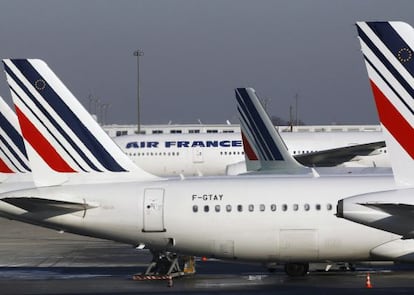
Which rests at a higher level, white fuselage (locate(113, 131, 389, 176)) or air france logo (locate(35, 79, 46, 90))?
white fuselage (locate(113, 131, 389, 176))

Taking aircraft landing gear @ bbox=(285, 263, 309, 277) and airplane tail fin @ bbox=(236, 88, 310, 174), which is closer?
aircraft landing gear @ bbox=(285, 263, 309, 277)

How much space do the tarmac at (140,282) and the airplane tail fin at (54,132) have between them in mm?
3392

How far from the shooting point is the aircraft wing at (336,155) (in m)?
69.8

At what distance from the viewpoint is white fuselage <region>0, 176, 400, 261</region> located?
29.7 m

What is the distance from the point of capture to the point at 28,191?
30328 millimetres

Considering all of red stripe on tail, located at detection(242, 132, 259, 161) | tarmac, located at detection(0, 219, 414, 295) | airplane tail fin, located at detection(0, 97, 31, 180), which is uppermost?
red stripe on tail, located at detection(242, 132, 259, 161)

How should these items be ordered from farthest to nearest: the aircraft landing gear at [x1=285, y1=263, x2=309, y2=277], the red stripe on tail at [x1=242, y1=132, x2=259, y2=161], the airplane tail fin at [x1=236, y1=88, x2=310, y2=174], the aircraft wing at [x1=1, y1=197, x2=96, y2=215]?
1. the red stripe on tail at [x1=242, y1=132, x2=259, y2=161]
2. the airplane tail fin at [x1=236, y1=88, x2=310, y2=174]
3. the aircraft landing gear at [x1=285, y1=263, x2=309, y2=277]
4. the aircraft wing at [x1=1, y1=197, x2=96, y2=215]

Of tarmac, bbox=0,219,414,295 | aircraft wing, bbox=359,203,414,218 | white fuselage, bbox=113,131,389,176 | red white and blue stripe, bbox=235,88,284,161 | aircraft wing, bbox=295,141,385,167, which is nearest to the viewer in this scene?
aircraft wing, bbox=359,203,414,218

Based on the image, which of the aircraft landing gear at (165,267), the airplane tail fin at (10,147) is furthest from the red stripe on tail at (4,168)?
the aircraft landing gear at (165,267)

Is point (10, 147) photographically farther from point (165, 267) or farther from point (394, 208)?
point (394, 208)

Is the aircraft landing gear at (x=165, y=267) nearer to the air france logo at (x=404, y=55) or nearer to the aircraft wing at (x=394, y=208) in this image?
the aircraft wing at (x=394, y=208)

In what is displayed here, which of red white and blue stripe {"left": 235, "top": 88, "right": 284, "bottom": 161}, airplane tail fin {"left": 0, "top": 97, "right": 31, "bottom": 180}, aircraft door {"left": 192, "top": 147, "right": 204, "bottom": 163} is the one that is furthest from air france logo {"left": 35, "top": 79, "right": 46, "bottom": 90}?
aircraft door {"left": 192, "top": 147, "right": 204, "bottom": 163}

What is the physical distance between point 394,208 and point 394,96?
220 centimetres

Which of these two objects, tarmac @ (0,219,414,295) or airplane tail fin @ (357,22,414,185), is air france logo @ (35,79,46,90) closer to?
tarmac @ (0,219,414,295)
